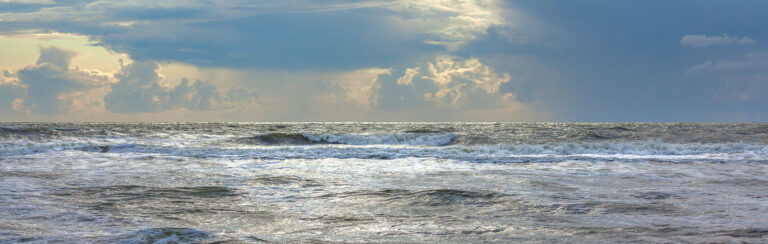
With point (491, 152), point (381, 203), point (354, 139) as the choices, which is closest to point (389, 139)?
point (354, 139)

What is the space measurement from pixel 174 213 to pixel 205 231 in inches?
55.4

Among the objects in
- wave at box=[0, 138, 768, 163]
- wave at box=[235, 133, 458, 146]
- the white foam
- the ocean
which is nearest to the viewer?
the ocean

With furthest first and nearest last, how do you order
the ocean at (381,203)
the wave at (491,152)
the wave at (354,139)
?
the wave at (354,139), the wave at (491,152), the ocean at (381,203)

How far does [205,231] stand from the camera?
5.28 m

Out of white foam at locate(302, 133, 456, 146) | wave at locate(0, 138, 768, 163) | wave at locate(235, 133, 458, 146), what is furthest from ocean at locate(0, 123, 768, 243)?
white foam at locate(302, 133, 456, 146)

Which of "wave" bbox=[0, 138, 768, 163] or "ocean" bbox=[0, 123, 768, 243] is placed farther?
"wave" bbox=[0, 138, 768, 163]

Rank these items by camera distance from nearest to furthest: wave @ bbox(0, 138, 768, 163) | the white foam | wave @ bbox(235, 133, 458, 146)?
wave @ bbox(0, 138, 768, 163)
wave @ bbox(235, 133, 458, 146)
the white foam

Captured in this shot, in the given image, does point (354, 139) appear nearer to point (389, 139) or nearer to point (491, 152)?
point (389, 139)

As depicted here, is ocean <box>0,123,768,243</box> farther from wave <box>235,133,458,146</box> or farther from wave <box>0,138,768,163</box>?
wave <box>235,133,458,146</box>

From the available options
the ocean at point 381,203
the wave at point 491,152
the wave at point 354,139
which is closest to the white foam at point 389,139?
the wave at point 354,139

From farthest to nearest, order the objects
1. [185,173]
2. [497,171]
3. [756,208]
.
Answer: [497,171] → [185,173] → [756,208]

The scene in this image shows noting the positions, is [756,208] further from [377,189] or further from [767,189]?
[377,189]

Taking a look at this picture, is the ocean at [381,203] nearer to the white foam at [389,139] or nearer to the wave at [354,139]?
the wave at [354,139]

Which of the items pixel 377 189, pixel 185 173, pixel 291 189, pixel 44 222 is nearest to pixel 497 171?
pixel 377 189
